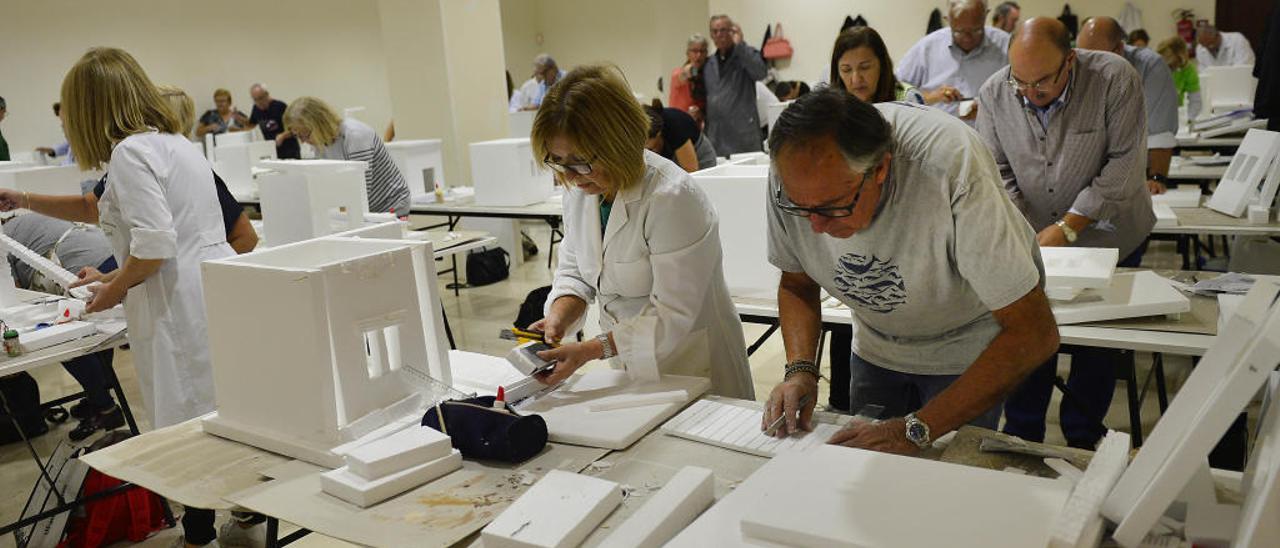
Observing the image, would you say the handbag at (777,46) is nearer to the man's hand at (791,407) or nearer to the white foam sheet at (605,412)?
the white foam sheet at (605,412)

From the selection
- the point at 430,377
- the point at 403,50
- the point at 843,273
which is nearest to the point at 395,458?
the point at 430,377

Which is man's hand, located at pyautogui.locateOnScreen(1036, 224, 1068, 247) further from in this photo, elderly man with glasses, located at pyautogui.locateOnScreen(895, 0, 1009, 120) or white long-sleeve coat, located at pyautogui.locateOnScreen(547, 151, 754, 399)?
elderly man with glasses, located at pyautogui.locateOnScreen(895, 0, 1009, 120)

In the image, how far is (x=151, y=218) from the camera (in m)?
2.73

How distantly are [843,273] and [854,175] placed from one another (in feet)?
1.04

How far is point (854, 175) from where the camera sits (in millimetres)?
1486

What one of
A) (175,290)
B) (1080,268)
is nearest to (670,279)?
(1080,268)

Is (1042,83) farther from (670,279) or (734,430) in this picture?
(734,430)

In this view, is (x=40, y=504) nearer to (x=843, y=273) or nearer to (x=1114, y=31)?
(x=843, y=273)

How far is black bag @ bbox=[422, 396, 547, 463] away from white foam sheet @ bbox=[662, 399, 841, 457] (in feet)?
0.82

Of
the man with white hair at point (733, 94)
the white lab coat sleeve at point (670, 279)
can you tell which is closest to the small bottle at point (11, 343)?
the white lab coat sleeve at point (670, 279)

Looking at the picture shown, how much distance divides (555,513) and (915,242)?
30.1 inches

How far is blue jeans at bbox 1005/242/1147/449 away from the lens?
9.42 ft

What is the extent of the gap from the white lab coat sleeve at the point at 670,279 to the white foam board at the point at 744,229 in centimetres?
82

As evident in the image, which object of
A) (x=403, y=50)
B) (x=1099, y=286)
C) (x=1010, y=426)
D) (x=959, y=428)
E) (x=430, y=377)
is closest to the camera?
(x=959, y=428)
